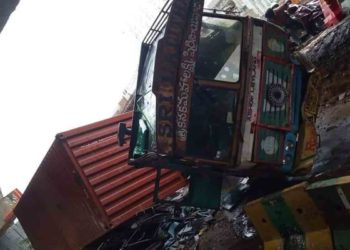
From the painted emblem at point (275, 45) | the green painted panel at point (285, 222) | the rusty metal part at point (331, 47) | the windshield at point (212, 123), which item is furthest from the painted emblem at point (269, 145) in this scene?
the rusty metal part at point (331, 47)

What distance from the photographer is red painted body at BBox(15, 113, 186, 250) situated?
238 inches

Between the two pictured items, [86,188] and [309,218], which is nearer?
[309,218]

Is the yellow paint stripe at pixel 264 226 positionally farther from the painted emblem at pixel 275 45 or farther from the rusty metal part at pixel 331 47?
the rusty metal part at pixel 331 47

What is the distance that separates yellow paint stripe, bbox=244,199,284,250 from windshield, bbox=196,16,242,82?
123 cm

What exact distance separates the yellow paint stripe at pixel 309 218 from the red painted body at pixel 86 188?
3030mm

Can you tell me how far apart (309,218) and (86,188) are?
3.58 metres

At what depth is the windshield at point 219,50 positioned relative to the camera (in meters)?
4.00

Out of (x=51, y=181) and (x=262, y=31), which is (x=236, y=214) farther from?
(x=51, y=181)

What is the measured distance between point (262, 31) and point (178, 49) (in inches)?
38.2

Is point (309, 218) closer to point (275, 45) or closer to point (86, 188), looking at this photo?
point (275, 45)

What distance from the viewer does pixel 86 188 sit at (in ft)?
19.9

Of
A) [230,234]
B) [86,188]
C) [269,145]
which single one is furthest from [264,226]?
[86,188]

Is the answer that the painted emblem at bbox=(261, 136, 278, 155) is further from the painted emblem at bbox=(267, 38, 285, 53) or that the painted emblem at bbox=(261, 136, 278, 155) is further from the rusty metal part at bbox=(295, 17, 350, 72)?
the rusty metal part at bbox=(295, 17, 350, 72)

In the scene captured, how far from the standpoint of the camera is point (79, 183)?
615 cm
